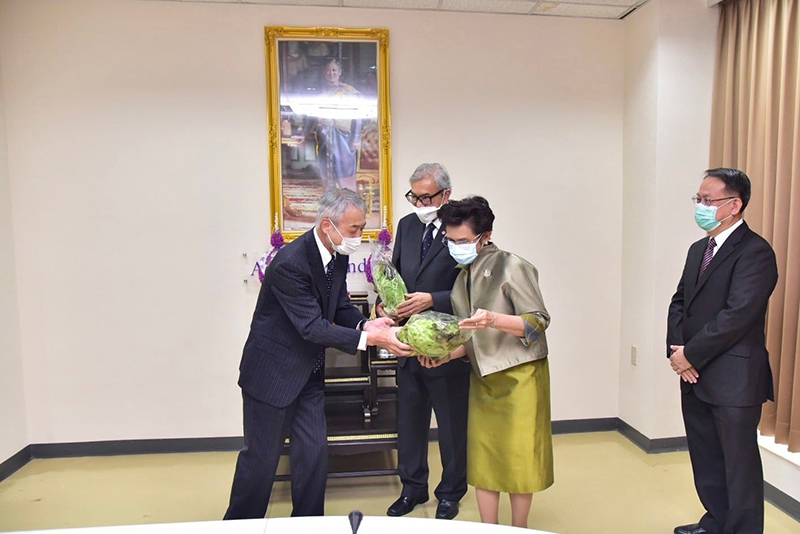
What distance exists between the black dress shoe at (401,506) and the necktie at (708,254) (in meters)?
1.90

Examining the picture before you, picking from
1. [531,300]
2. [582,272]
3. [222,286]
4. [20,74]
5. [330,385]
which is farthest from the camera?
[582,272]

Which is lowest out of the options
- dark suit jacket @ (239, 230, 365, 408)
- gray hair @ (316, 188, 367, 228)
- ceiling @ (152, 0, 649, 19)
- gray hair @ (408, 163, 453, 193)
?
dark suit jacket @ (239, 230, 365, 408)

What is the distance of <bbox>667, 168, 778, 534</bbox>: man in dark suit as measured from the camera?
246 cm

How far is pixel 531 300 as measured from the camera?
2.37m

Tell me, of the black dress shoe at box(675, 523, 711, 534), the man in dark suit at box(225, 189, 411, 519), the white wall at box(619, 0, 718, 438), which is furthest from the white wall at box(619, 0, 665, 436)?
the man in dark suit at box(225, 189, 411, 519)

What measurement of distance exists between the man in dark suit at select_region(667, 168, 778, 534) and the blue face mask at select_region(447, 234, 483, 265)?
1.07 m

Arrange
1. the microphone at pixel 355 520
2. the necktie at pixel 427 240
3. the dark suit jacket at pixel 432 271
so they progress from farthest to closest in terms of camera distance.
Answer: the necktie at pixel 427 240, the dark suit jacket at pixel 432 271, the microphone at pixel 355 520

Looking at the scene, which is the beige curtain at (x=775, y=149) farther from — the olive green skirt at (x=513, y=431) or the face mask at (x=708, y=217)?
the olive green skirt at (x=513, y=431)

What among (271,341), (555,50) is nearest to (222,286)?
(271,341)

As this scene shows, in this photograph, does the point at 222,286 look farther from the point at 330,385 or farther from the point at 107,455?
the point at 107,455

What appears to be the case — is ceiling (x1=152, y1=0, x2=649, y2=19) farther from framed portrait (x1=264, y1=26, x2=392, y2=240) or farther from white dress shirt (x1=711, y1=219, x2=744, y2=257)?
white dress shirt (x1=711, y1=219, x2=744, y2=257)

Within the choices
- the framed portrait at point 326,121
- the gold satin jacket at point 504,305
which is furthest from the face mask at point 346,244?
the framed portrait at point 326,121

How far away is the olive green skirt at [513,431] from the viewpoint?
7.84 feet

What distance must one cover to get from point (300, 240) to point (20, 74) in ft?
8.70
